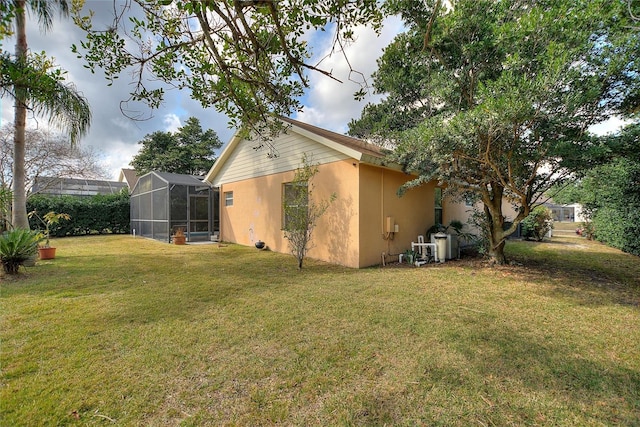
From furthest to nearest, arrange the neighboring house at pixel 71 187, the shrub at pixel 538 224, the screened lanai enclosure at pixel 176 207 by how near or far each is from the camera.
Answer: the neighboring house at pixel 71 187 < the shrub at pixel 538 224 < the screened lanai enclosure at pixel 176 207

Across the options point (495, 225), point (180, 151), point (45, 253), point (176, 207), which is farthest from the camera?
point (180, 151)

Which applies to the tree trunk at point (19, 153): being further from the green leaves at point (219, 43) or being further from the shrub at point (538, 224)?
the shrub at point (538, 224)

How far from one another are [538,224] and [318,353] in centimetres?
1519

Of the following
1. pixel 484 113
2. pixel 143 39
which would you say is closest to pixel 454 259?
pixel 484 113

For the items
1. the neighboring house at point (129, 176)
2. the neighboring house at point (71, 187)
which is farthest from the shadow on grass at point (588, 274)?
the neighboring house at point (129, 176)

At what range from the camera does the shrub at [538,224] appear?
1337 cm

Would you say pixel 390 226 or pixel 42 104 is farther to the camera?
pixel 390 226

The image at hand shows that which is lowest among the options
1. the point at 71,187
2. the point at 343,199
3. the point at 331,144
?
the point at 343,199

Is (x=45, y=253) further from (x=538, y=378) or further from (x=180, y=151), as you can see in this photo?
(x=180, y=151)

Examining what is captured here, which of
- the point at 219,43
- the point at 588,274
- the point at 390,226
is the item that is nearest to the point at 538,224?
the point at 588,274

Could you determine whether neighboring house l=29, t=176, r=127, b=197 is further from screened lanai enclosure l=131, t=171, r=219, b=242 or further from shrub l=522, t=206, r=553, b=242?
shrub l=522, t=206, r=553, b=242

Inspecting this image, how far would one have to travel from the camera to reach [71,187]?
67.7 feet

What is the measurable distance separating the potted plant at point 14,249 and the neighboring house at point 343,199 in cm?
510

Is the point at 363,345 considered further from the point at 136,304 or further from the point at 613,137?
the point at 613,137
